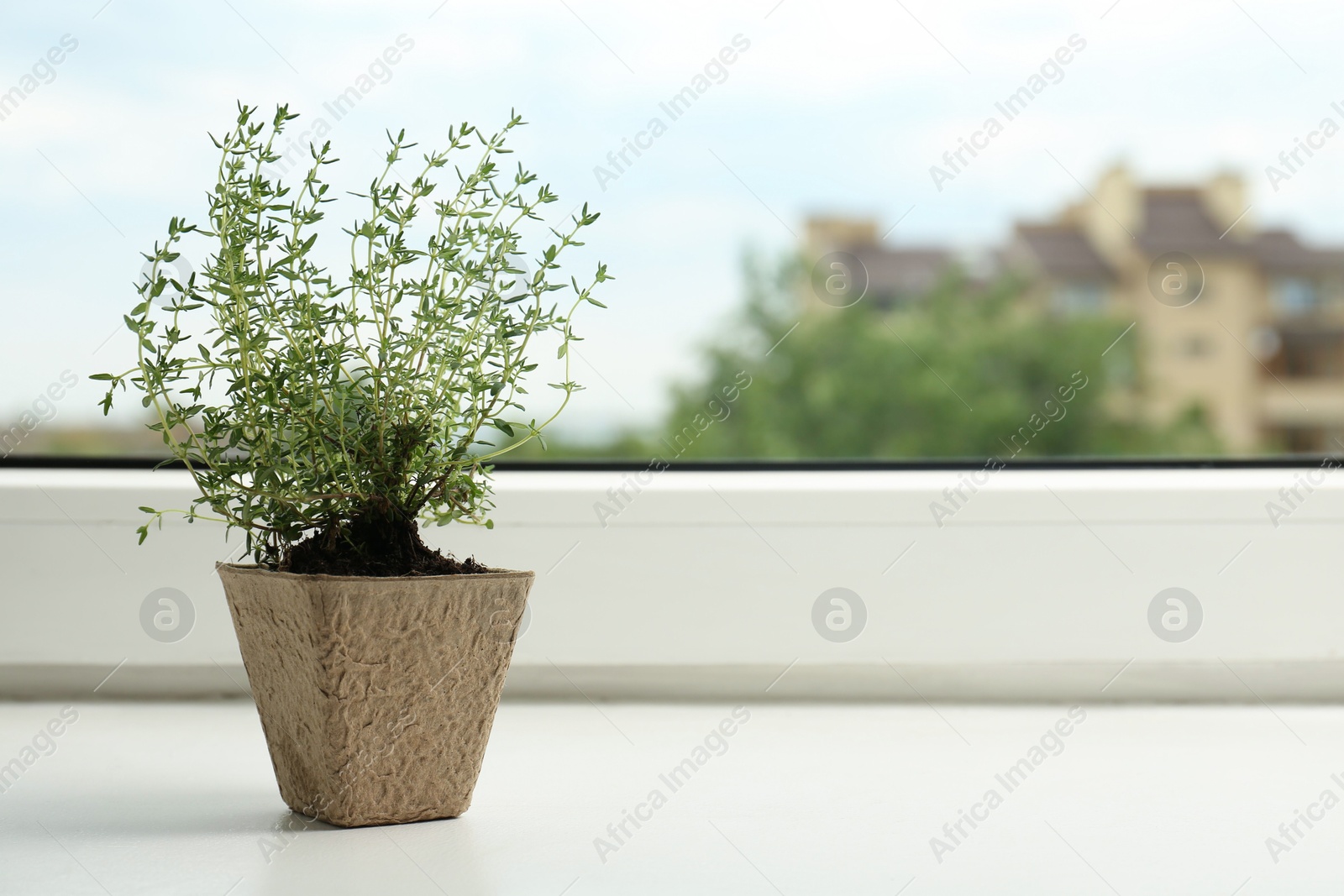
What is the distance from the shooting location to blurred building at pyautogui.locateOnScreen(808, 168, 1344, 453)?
3256cm

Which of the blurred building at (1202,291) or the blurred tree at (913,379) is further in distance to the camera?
the blurred building at (1202,291)

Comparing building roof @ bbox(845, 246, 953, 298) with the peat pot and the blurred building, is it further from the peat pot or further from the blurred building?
the peat pot

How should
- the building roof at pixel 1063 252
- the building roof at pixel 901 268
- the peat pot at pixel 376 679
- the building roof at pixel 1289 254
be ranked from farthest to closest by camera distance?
the building roof at pixel 1289 254 < the building roof at pixel 1063 252 < the building roof at pixel 901 268 < the peat pot at pixel 376 679

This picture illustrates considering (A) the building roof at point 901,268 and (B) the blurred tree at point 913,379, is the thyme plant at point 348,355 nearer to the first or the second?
(B) the blurred tree at point 913,379

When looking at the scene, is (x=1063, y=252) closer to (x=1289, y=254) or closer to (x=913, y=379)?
(x=1289, y=254)

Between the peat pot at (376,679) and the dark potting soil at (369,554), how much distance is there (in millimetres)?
45

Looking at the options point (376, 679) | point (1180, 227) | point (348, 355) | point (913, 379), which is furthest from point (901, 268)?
point (376, 679)

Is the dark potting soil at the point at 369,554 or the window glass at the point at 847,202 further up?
the window glass at the point at 847,202

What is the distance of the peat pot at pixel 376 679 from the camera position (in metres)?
1.15

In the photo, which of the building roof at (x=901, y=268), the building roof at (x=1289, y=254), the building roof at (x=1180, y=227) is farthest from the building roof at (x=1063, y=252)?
the building roof at (x=1289, y=254)

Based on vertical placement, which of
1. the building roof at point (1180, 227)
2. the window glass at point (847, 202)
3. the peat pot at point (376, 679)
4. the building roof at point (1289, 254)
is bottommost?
the peat pot at point (376, 679)

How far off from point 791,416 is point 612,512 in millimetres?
25504

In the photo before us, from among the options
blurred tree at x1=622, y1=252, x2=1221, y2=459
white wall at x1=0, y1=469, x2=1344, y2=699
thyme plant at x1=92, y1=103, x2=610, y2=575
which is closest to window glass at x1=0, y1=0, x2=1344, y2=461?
blurred tree at x1=622, y1=252, x2=1221, y2=459

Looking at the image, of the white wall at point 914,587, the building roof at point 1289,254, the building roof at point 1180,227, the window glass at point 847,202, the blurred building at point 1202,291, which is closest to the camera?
the white wall at point 914,587
